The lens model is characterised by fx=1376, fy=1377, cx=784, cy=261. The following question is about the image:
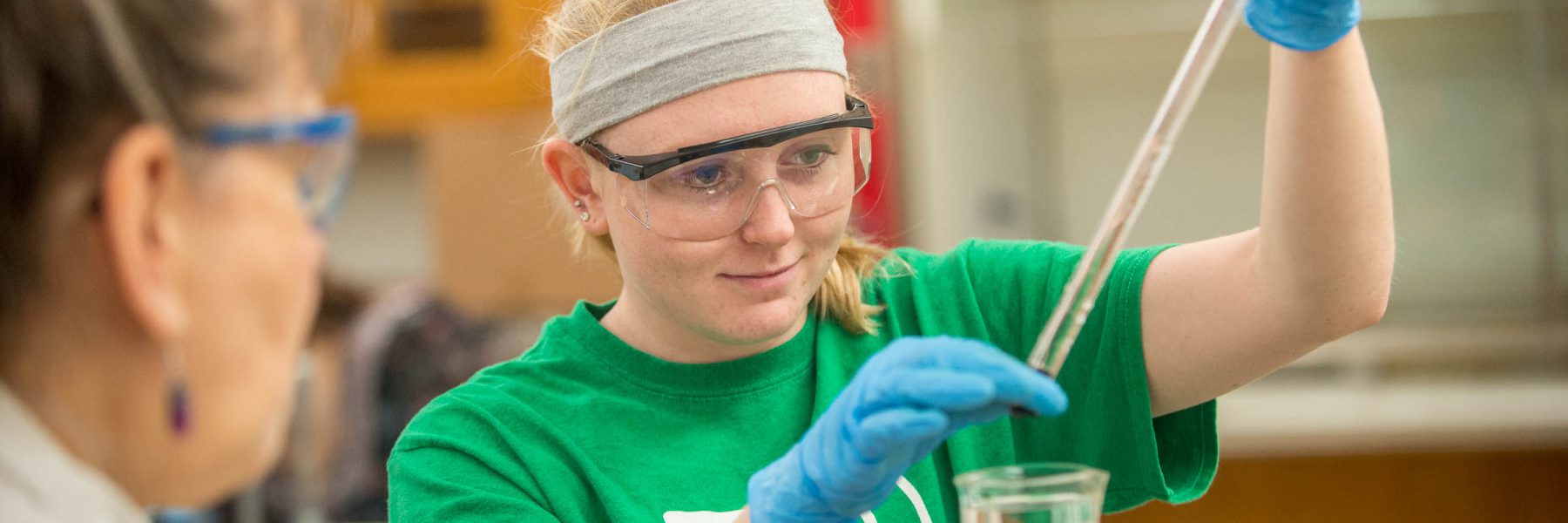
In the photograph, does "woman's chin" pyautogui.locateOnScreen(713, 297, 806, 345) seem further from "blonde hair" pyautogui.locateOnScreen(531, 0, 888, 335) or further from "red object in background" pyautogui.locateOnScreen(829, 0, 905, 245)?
"red object in background" pyautogui.locateOnScreen(829, 0, 905, 245)

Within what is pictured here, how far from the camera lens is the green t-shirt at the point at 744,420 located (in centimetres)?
133

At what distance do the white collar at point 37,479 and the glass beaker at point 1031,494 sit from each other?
22.1 inches

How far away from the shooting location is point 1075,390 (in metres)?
1.45

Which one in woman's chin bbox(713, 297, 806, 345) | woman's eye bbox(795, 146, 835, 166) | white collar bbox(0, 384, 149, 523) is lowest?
white collar bbox(0, 384, 149, 523)

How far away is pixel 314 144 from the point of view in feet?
3.17

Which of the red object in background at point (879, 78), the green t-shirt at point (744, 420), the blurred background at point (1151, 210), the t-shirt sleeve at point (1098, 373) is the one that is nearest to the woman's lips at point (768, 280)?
the green t-shirt at point (744, 420)

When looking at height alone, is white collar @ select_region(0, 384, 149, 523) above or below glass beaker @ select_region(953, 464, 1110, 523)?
below

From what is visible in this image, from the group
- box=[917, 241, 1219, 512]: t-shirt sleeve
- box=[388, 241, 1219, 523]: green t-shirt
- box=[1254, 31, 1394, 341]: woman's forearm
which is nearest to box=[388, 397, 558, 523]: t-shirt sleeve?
box=[388, 241, 1219, 523]: green t-shirt

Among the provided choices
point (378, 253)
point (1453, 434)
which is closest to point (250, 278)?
point (1453, 434)

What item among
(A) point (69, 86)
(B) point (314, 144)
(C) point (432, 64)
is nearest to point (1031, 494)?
(B) point (314, 144)

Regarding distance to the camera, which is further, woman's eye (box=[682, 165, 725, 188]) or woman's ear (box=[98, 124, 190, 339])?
woman's eye (box=[682, 165, 725, 188])

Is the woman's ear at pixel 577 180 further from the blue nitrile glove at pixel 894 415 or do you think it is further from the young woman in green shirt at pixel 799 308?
the blue nitrile glove at pixel 894 415

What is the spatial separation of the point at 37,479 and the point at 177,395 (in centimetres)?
10

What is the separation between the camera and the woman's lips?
4.31ft
